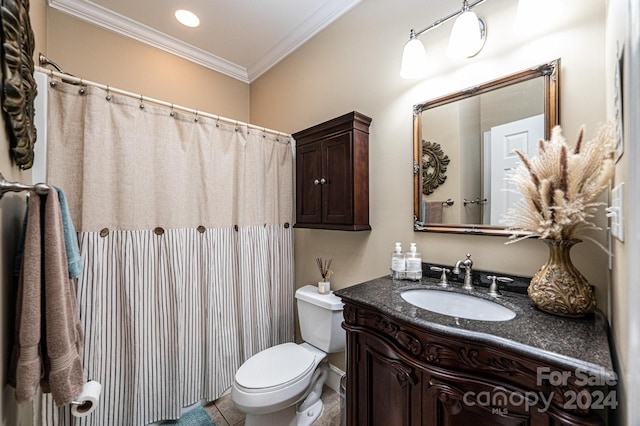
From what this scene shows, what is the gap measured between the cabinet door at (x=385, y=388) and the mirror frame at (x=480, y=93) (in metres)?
0.68

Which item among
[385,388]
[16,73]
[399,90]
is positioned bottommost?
[385,388]

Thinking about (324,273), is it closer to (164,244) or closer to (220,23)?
(164,244)

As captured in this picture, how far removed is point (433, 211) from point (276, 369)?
1.25 meters

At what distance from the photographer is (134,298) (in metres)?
1.47

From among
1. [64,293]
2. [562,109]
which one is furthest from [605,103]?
[64,293]

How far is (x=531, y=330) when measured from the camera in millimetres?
791

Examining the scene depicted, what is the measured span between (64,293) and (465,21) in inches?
72.7

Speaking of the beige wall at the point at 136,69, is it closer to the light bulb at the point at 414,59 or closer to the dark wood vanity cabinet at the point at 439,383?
the light bulb at the point at 414,59

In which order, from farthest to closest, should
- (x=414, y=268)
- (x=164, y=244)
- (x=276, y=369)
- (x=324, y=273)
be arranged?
(x=324, y=273)
(x=164, y=244)
(x=276, y=369)
(x=414, y=268)

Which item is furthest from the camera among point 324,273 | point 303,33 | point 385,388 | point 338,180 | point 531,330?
point 303,33

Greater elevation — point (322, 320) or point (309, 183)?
point (309, 183)

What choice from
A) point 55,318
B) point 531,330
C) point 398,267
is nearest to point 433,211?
point 398,267

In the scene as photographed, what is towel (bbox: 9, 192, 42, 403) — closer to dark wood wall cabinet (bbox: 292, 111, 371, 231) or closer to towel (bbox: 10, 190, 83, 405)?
towel (bbox: 10, 190, 83, 405)

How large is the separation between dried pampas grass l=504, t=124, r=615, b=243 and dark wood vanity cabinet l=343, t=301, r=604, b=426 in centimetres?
47
